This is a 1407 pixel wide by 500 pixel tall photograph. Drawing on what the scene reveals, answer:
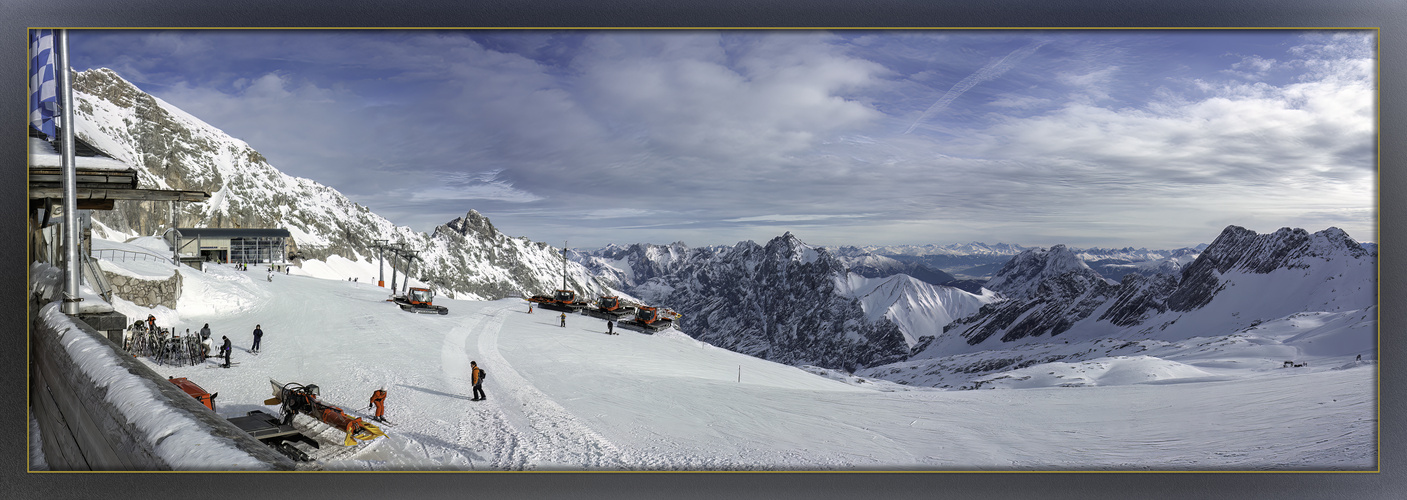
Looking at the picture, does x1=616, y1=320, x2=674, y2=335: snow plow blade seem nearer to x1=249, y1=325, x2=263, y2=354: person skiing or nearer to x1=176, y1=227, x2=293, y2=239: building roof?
x1=249, y1=325, x2=263, y2=354: person skiing

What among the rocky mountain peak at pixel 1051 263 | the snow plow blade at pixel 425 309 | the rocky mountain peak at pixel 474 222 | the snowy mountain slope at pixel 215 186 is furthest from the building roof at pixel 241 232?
the rocky mountain peak at pixel 1051 263

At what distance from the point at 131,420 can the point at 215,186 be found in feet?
125

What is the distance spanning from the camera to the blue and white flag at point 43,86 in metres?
6.48

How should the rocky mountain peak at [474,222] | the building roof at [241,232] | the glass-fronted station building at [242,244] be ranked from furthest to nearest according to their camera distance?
the building roof at [241,232], the glass-fronted station building at [242,244], the rocky mountain peak at [474,222]

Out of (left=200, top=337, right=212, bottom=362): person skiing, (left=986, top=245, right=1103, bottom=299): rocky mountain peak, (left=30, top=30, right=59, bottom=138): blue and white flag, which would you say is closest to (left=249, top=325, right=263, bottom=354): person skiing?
(left=200, top=337, right=212, bottom=362): person skiing

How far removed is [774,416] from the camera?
8844 mm

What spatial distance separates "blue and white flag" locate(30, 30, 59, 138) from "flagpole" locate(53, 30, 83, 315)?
3.6 inches

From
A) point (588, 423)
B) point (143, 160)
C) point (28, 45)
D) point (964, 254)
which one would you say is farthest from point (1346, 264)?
point (143, 160)

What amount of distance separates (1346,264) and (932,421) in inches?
228

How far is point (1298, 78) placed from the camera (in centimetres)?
744

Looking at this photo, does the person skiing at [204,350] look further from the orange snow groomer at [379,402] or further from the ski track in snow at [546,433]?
the orange snow groomer at [379,402]

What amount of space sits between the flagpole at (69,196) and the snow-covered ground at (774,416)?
2654mm

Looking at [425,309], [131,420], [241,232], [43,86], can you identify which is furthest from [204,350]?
[241,232]

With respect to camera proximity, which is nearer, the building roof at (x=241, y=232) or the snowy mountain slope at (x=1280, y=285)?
the snowy mountain slope at (x=1280, y=285)
